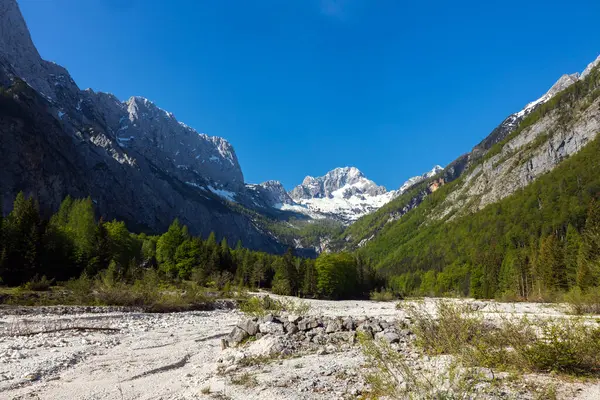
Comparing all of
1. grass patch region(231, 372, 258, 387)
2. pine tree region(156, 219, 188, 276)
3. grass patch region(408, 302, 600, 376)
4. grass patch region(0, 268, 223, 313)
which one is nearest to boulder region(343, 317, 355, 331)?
grass patch region(408, 302, 600, 376)

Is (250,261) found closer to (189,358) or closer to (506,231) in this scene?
(189,358)

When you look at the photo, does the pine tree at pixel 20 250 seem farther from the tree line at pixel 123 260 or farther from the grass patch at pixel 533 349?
the grass patch at pixel 533 349

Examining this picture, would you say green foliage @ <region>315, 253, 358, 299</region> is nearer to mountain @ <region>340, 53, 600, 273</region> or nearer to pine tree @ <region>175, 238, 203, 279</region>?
pine tree @ <region>175, 238, 203, 279</region>

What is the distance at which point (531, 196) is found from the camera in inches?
5581

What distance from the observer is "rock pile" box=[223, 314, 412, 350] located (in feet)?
50.9

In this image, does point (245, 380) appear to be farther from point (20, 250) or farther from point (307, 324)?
point (20, 250)

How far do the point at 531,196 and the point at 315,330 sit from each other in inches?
6236

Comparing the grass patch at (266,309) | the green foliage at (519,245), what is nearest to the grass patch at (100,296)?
the grass patch at (266,309)

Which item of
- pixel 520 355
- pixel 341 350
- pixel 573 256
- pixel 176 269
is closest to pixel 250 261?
pixel 176 269

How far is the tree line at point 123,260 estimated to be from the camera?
1654 inches

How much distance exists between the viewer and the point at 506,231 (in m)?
135

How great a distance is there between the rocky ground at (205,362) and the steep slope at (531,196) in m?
87.0

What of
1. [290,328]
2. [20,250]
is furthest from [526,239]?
[20,250]

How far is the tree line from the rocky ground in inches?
950
